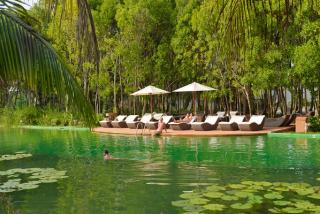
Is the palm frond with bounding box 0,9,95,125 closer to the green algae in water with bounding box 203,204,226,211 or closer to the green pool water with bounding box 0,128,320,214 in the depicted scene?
the green algae in water with bounding box 203,204,226,211

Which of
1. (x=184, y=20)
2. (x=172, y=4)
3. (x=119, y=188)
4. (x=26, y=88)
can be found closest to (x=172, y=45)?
(x=184, y=20)

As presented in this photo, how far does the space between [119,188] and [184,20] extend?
20.4m

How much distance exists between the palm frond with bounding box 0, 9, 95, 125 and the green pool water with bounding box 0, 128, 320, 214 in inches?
168

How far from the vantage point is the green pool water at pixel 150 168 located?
7.90 m

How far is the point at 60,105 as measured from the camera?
325 centimetres

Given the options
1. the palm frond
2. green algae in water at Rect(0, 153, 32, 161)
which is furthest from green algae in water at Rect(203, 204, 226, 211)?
green algae in water at Rect(0, 153, 32, 161)

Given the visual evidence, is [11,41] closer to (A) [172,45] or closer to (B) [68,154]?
(B) [68,154]

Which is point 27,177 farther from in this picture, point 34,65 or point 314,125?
point 314,125

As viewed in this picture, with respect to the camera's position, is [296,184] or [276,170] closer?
[296,184]

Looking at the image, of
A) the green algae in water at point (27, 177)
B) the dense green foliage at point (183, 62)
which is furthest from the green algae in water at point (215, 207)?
the dense green foliage at point (183, 62)

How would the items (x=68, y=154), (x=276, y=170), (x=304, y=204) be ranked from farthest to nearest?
(x=68, y=154)
(x=276, y=170)
(x=304, y=204)

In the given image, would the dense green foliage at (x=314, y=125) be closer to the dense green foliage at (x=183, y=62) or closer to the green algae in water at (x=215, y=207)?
the dense green foliage at (x=183, y=62)

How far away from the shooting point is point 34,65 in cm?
299

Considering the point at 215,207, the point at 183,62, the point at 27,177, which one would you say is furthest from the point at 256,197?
the point at 183,62
